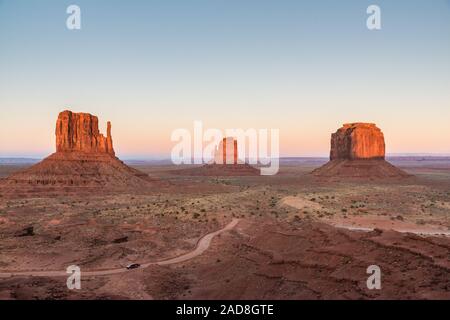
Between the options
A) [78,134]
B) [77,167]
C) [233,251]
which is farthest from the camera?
[78,134]

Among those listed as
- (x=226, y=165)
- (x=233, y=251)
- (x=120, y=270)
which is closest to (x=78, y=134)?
(x=120, y=270)

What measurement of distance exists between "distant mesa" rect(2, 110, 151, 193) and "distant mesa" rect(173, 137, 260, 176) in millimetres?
67070

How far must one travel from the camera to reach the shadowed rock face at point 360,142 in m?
123

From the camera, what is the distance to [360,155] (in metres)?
124

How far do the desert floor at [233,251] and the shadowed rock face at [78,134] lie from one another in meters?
33.8

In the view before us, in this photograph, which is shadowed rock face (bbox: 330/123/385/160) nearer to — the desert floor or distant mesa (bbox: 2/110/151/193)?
the desert floor

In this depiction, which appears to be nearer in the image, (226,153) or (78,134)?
(78,134)

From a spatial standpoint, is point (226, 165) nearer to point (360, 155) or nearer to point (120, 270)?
point (360, 155)

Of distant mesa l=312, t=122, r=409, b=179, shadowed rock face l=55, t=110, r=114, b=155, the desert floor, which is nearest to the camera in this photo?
the desert floor

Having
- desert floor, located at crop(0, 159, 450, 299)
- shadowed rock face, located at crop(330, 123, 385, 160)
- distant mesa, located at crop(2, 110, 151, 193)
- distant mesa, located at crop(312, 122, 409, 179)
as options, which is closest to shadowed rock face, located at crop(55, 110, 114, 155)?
distant mesa, located at crop(2, 110, 151, 193)

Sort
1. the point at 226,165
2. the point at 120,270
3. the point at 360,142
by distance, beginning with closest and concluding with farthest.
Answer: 1. the point at 120,270
2. the point at 360,142
3. the point at 226,165

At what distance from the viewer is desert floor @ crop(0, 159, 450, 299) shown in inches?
845

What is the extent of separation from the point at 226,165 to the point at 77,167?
9228 cm

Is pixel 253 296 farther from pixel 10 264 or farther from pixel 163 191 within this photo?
pixel 163 191
